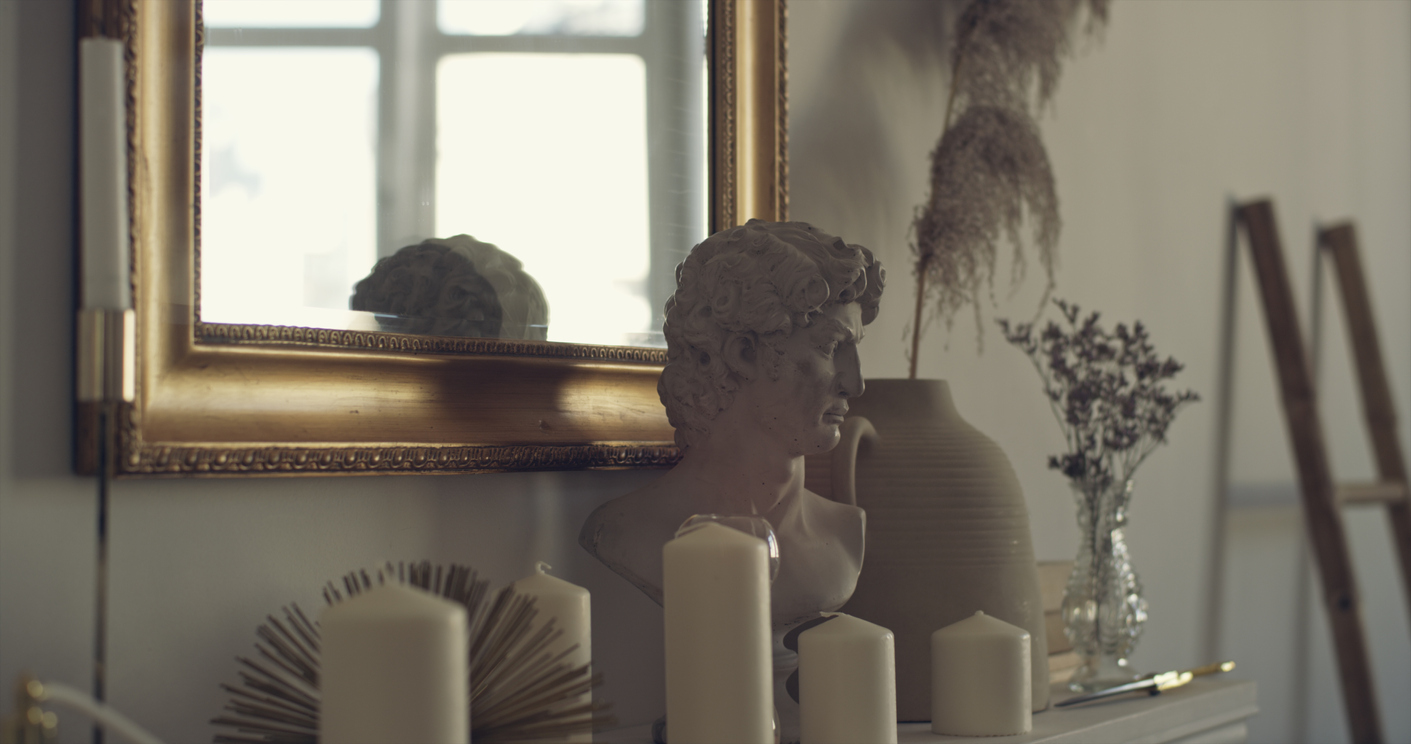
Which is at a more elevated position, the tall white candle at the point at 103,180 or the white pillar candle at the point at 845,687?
the tall white candle at the point at 103,180

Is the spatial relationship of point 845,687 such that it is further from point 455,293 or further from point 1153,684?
point 1153,684

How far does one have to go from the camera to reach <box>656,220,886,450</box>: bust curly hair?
0.90 m

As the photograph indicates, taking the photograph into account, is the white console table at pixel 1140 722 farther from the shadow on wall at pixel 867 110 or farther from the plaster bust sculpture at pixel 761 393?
the shadow on wall at pixel 867 110

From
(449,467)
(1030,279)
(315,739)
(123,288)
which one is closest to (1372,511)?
(1030,279)

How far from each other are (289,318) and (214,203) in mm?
99

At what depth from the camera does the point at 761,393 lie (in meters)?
0.93

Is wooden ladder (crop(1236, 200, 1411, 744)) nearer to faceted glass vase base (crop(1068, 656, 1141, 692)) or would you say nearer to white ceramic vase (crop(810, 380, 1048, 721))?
faceted glass vase base (crop(1068, 656, 1141, 692))

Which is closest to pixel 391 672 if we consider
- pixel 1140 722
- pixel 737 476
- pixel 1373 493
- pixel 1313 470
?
pixel 737 476

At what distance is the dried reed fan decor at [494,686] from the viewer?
28.6 inches

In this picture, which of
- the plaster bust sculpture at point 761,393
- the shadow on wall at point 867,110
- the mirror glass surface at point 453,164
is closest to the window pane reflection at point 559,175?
the mirror glass surface at point 453,164

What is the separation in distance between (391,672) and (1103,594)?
99cm

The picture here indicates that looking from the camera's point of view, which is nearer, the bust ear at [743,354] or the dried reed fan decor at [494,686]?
the dried reed fan decor at [494,686]

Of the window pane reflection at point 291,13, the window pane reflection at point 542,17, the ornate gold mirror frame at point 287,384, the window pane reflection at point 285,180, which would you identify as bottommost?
the ornate gold mirror frame at point 287,384

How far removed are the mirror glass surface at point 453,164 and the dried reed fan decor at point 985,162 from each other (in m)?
0.36
